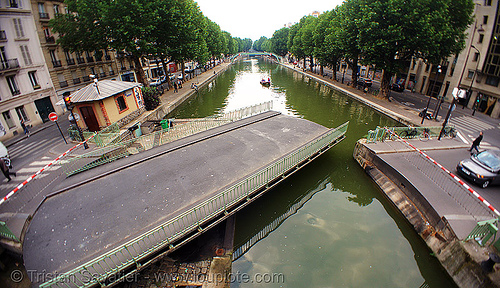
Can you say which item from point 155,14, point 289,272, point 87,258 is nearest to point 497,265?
point 289,272

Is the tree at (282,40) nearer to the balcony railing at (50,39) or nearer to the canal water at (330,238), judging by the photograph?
the balcony railing at (50,39)

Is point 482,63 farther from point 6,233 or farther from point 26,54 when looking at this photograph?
point 26,54

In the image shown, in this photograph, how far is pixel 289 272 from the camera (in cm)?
888

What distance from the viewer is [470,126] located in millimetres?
21438

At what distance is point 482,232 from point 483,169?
5.08 meters

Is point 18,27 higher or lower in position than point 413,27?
higher

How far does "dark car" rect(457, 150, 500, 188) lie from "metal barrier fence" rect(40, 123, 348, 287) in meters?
9.76

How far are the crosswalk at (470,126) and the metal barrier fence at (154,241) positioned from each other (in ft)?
63.8

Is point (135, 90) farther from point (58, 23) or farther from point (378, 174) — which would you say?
point (378, 174)

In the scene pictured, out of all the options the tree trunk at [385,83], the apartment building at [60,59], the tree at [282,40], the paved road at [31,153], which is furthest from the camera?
the tree at [282,40]

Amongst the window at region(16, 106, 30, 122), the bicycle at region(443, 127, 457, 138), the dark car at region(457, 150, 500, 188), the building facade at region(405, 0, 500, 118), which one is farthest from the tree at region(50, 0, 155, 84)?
the building facade at region(405, 0, 500, 118)

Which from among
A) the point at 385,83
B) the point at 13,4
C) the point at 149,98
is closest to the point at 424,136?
the point at 385,83

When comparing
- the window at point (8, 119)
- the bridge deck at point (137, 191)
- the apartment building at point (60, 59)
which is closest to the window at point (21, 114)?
the window at point (8, 119)

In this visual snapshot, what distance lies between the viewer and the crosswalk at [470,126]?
62.9 feet
